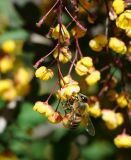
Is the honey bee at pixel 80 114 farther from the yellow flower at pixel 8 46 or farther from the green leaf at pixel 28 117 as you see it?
the yellow flower at pixel 8 46

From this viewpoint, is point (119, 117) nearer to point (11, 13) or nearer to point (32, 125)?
point (32, 125)

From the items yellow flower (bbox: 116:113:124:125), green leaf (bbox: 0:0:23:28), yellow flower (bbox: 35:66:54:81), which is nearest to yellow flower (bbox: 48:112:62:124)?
yellow flower (bbox: 35:66:54:81)

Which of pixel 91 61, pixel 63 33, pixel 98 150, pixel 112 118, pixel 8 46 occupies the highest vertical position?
pixel 63 33

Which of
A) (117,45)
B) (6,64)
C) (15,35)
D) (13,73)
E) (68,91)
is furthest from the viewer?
(13,73)

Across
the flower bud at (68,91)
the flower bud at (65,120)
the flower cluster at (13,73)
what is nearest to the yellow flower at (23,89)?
the flower cluster at (13,73)

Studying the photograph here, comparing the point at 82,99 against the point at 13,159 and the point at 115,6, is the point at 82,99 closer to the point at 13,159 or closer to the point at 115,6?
the point at 115,6

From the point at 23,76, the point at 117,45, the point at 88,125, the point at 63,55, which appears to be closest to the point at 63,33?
the point at 63,55
